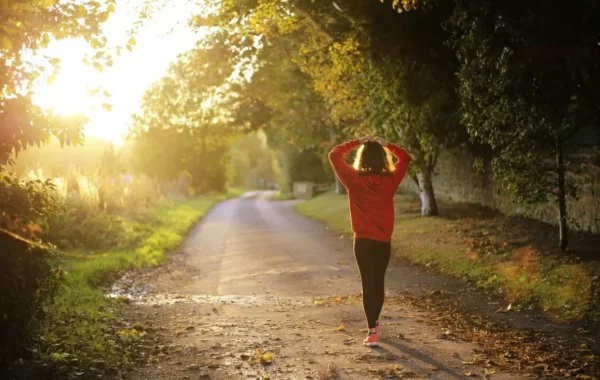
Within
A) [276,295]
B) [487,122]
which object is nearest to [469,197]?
[487,122]

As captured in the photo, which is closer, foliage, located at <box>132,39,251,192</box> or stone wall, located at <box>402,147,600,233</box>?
stone wall, located at <box>402,147,600,233</box>

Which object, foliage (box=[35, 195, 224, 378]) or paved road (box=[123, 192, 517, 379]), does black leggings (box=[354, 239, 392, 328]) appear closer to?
paved road (box=[123, 192, 517, 379])

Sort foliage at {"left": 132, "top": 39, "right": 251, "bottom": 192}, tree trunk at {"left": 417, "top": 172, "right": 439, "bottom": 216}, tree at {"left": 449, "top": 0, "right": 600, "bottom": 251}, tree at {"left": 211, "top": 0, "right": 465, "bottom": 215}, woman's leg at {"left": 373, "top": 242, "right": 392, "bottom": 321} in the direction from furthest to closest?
foliage at {"left": 132, "top": 39, "right": 251, "bottom": 192}
tree trunk at {"left": 417, "top": 172, "right": 439, "bottom": 216}
tree at {"left": 211, "top": 0, "right": 465, "bottom": 215}
tree at {"left": 449, "top": 0, "right": 600, "bottom": 251}
woman's leg at {"left": 373, "top": 242, "right": 392, "bottom": 321}

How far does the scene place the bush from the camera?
208 inches

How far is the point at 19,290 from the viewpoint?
17.5 ft

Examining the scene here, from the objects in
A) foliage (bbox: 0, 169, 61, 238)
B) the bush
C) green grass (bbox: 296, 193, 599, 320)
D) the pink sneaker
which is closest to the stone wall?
green grass (bbox: 296, 193, 599, 320)

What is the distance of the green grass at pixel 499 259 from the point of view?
30.4 ft

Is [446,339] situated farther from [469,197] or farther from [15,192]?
[469,197]

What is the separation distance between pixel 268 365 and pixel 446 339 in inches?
81.5

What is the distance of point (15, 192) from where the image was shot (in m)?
6.00

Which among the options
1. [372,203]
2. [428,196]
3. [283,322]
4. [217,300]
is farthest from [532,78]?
[428,196]

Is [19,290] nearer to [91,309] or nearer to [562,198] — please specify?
[91,309]

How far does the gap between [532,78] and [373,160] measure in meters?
5.07

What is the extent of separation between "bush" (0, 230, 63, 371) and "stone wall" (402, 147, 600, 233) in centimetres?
876
